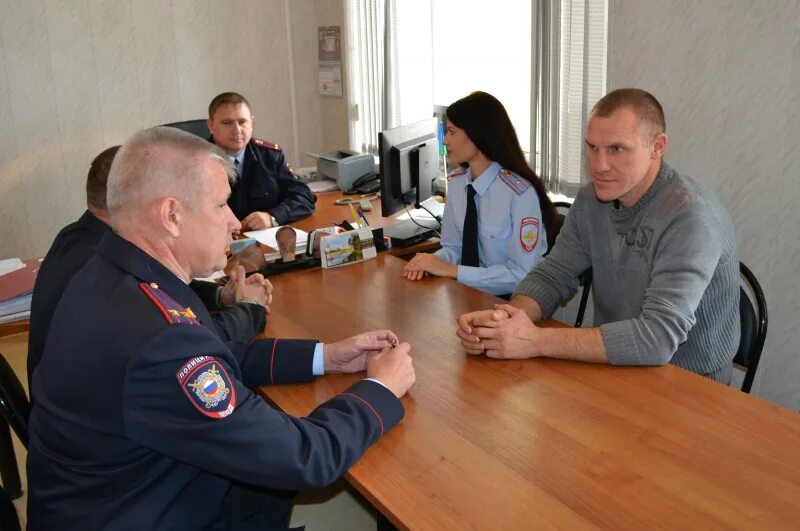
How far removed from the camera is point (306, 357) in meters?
1.74

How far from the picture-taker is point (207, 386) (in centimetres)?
121

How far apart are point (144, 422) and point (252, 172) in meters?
2.80

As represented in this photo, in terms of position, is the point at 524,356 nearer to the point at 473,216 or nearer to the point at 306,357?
the point at 306,357

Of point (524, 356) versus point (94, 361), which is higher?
point (94, 361)

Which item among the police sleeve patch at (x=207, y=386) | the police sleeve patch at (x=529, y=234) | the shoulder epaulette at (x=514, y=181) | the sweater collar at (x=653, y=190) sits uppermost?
the sweater collar at (x=653, y=190)

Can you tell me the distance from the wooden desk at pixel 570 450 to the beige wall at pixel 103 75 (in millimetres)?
3565

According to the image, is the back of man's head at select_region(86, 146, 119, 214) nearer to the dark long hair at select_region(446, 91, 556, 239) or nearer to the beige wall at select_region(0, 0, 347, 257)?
the dark long hair at select_region(446, 91, 556, 239)

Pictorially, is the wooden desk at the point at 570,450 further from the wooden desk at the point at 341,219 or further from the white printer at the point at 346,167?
the white printer at the point at 346,167

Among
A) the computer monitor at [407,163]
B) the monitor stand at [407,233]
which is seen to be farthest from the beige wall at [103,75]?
the monitor stand at [407,233]

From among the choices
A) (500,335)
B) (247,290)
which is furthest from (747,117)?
(247,290)

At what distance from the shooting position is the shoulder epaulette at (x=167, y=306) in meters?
1.25

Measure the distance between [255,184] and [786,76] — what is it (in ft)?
8.34

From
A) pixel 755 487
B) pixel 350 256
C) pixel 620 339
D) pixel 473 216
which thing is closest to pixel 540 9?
pixel 473 216

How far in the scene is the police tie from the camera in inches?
107
